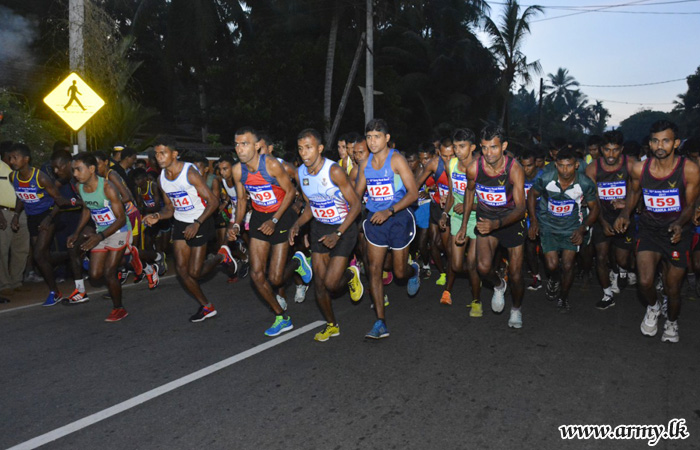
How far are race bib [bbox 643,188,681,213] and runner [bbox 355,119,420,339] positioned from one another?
86.9 inches

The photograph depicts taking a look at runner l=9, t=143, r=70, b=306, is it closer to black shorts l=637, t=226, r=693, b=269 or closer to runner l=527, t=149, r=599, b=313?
runner l=527, t=149, r=599, b=313

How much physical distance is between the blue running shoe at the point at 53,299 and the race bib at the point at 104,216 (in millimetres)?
1433

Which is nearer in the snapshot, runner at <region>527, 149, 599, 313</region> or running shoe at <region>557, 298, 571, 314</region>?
runner at <region>527, 149, 599, 313</region>

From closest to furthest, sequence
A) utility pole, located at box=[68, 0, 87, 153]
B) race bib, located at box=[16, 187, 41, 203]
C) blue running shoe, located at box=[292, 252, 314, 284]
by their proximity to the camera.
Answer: blue running shoe, located at box=[292, 252, 314, 284]
race bib, located at box=[16, 187, 41, 203]
utility pole, located at box=[68, 0, 87, 153]

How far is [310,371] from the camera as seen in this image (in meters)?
4.94

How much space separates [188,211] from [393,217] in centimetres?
237

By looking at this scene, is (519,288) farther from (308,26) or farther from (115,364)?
(308,26)

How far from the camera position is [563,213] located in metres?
6.66

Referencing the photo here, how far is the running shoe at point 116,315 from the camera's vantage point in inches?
266

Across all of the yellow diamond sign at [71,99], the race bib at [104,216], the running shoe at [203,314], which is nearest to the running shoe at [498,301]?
the running shoe at [203,314]

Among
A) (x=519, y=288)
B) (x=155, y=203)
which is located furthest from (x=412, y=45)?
(x=519, y=288)

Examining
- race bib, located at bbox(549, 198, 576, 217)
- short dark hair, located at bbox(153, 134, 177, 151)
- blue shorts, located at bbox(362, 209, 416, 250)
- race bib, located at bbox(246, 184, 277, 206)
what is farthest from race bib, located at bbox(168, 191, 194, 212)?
race bib, located at bbox(549, 198, 576, 217)

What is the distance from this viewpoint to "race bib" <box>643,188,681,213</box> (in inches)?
213

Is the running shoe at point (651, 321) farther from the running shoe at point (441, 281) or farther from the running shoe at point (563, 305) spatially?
the running shoe at point (441, 281)
